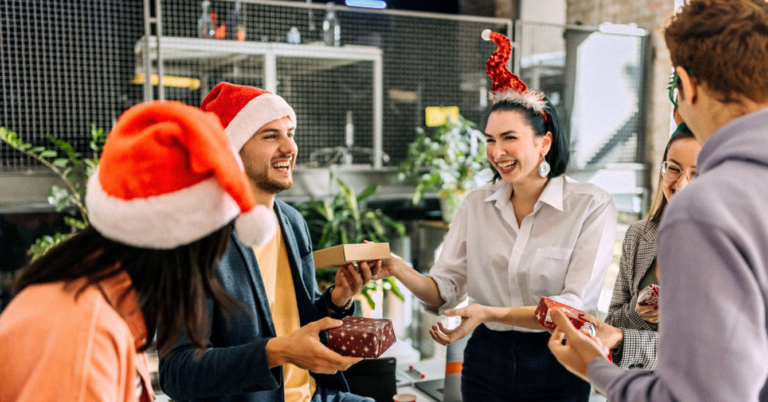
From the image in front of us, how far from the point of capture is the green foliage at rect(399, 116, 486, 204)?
4336 millimetres

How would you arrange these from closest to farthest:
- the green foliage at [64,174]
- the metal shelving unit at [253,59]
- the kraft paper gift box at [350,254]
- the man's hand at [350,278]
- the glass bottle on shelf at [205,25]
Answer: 1. the kraft paper gift box at [350,254]
2. the man's hand at [350,278]
3. the green foliage at [64,174]
4. the metal shelving unit at [253,59]
5. the glass bottle on shelf at [205,25]

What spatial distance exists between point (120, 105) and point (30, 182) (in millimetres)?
852

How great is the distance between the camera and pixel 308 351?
4.11 ft

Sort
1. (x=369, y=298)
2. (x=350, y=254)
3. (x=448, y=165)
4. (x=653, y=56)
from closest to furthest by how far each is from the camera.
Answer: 1. (x=350, y=254)
2. (x=369, y=298)
3. (x=448, y=165)
4. (x=653, y=56)

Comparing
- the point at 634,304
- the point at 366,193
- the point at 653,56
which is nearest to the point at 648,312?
the point at 634,304

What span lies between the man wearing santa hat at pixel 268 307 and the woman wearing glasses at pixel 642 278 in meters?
→ 0.66

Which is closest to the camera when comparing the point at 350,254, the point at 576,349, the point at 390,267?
the point at 576,349

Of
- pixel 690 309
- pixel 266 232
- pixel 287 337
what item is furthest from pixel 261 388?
pixel 690 309

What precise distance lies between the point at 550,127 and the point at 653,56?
13.0 ft

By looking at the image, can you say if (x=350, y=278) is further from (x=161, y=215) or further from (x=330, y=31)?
(x=330, y=31)

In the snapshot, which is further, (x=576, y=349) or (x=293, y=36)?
(x=293, y=36)

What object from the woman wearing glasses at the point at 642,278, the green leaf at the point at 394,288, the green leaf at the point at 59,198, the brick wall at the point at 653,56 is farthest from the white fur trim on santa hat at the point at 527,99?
the brick wall at the point at 653,56

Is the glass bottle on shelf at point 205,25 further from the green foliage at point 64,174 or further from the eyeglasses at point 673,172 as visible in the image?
the eyeglasses at point 673,172

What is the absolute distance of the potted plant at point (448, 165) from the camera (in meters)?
4.34
